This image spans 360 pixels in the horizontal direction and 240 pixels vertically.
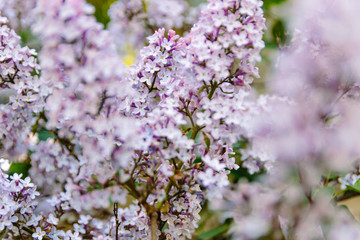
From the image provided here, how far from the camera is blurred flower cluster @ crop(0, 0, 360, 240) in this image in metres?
0.40

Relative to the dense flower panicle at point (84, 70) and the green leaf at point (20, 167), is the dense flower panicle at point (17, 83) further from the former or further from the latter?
the green leaf at point (20, 167)

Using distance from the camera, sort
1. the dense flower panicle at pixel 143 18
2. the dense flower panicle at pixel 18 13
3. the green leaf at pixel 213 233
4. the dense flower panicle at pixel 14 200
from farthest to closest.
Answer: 1. the dense flower panicle at pixel 143 18
2. the dense flower panicle at pixel 18 13
3. the green leaf at pixel 213 233
4. the dense flower panicle at pixel 14 200

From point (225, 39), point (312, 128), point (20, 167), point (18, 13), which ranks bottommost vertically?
point (312, 128)

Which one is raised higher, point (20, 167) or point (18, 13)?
point (18, 13)

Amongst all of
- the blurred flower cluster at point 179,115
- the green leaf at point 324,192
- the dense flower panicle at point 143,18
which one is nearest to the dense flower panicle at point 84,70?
the blurred flower cluster at point 179,115

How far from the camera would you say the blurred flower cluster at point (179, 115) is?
0.40 meters

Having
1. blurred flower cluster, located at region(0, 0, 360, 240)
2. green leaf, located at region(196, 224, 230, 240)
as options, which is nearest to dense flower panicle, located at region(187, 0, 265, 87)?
blurred flower cluster, located at region(0, 0, 360, 240)

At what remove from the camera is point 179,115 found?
454 mm

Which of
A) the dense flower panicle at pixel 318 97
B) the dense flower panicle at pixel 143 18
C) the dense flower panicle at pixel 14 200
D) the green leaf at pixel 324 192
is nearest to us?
the dense flower panicle at pixel 318 97

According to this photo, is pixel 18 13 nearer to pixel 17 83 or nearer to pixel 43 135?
pixel 43 135

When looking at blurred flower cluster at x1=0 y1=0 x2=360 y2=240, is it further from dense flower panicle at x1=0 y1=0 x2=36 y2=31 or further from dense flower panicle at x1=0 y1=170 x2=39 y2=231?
dense flower panicle at x1=0 y1=0 x2=36 y2=31

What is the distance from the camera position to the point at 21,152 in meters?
0.76

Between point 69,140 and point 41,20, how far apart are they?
0.57 ft

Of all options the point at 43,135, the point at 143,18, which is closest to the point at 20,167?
the point at 43,135
